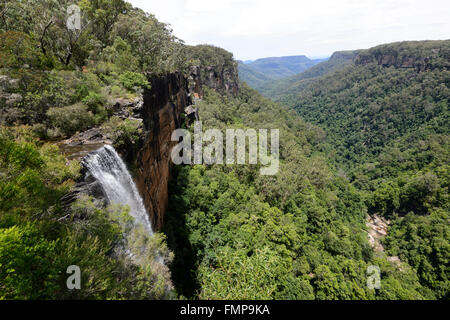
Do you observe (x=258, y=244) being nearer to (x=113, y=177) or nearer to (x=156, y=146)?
(x=156, y=146)

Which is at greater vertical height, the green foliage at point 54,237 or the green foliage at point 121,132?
the green foliage at point 121,132

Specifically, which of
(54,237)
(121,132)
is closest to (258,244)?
(121,132)

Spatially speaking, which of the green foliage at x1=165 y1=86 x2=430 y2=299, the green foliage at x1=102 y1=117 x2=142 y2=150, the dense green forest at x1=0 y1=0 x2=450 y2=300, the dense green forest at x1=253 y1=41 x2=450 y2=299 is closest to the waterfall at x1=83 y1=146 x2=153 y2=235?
the dense green forest at x1=0 y1=0 x2=450 y2=300

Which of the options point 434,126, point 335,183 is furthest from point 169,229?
point 434,126

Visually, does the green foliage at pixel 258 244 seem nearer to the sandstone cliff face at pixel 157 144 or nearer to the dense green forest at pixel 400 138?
the sandstone cliff face at pixel 157 144

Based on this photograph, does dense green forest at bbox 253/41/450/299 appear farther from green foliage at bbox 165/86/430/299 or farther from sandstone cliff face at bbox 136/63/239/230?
sandstone cliff face at bbox 136/63/239/230

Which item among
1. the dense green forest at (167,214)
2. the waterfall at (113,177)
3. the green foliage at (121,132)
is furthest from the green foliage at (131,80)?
the waterfall at (113,177)
